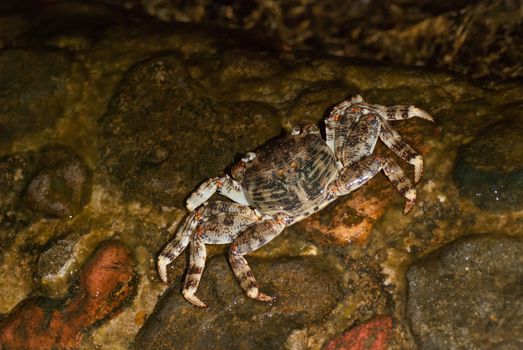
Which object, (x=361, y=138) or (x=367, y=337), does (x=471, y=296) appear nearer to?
(x=367, y=337)

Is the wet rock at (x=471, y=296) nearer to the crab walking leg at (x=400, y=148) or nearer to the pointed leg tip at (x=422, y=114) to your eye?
the crab walking leg at (x=400, y=148)

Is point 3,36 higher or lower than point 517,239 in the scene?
higher

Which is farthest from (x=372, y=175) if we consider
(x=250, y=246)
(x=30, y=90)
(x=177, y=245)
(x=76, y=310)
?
(x=30, y=90)

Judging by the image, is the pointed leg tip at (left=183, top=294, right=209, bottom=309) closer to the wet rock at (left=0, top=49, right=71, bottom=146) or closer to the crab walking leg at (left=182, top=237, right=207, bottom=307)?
the crab walking leg at (left=182, top=237, right=207, bottom=307)

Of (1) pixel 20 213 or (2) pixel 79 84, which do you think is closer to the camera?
(1) pixel 20 213

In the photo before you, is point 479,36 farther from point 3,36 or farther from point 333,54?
point 3,36

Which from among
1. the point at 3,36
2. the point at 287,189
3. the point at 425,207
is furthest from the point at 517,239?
the point at 3,36
